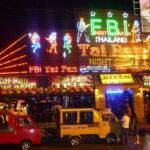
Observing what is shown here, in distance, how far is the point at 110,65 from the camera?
29328 mm

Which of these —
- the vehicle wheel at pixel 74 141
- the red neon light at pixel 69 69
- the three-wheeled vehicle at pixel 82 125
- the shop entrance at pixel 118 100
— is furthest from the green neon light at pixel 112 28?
the vehicle wheel at pixel 74 141

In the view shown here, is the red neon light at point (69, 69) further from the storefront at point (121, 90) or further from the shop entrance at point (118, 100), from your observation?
the shop entrance at point (118, 100)

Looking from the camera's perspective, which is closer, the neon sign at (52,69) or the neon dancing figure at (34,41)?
the neon sign at (52,69)


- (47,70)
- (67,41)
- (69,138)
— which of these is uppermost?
(67,41)

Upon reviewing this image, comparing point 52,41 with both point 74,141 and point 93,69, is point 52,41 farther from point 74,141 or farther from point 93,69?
point 74,141

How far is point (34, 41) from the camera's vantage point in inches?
1107

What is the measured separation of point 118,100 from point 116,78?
2.27 metres

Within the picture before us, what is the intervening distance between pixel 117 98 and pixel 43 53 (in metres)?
6.57

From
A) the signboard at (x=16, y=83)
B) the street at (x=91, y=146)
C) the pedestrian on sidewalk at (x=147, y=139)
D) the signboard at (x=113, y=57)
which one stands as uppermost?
the signboard at (x=113, y=57)

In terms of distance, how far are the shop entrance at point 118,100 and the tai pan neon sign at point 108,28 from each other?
147 inches

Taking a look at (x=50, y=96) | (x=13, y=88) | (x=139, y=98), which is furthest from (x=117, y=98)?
(x=13, y=88)

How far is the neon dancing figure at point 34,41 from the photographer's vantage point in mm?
28078

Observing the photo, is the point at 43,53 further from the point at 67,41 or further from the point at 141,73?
the point at 141,73

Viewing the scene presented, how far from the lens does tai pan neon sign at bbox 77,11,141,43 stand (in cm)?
2889
